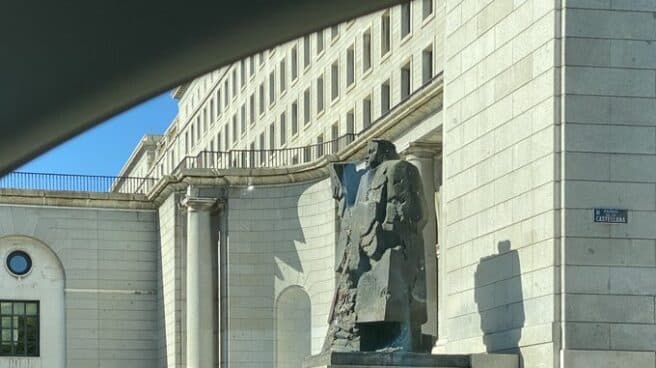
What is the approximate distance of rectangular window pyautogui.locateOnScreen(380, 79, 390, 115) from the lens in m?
47.5

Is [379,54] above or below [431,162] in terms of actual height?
above

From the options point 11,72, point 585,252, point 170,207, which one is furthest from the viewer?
point 170,207

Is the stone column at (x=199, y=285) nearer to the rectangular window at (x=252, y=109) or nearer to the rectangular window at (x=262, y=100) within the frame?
the rectangular window at (x=262, y=100)

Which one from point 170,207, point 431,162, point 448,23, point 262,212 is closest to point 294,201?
point 262,212

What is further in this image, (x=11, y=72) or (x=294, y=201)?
(x=294, y=201)

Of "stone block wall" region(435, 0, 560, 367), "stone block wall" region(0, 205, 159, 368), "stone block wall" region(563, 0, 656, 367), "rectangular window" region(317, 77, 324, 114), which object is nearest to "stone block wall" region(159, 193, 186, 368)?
"stone block wall" region(0, 205, 159, 368)

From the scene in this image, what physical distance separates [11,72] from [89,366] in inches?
2335

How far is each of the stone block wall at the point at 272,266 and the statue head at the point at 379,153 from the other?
917 inches

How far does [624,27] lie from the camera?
24297 millimetres

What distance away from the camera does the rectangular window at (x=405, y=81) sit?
148 feet

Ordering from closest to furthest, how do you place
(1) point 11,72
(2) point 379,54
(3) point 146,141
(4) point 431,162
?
(1) point 11,72 → (4) point 431,162 → (2) point 379,54 → (3) point 146,141

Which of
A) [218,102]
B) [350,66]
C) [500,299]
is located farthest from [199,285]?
[500,299]

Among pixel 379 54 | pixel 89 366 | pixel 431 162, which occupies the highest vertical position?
pixel 379 54

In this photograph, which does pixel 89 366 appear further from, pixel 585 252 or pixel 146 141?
pixel 146 141
